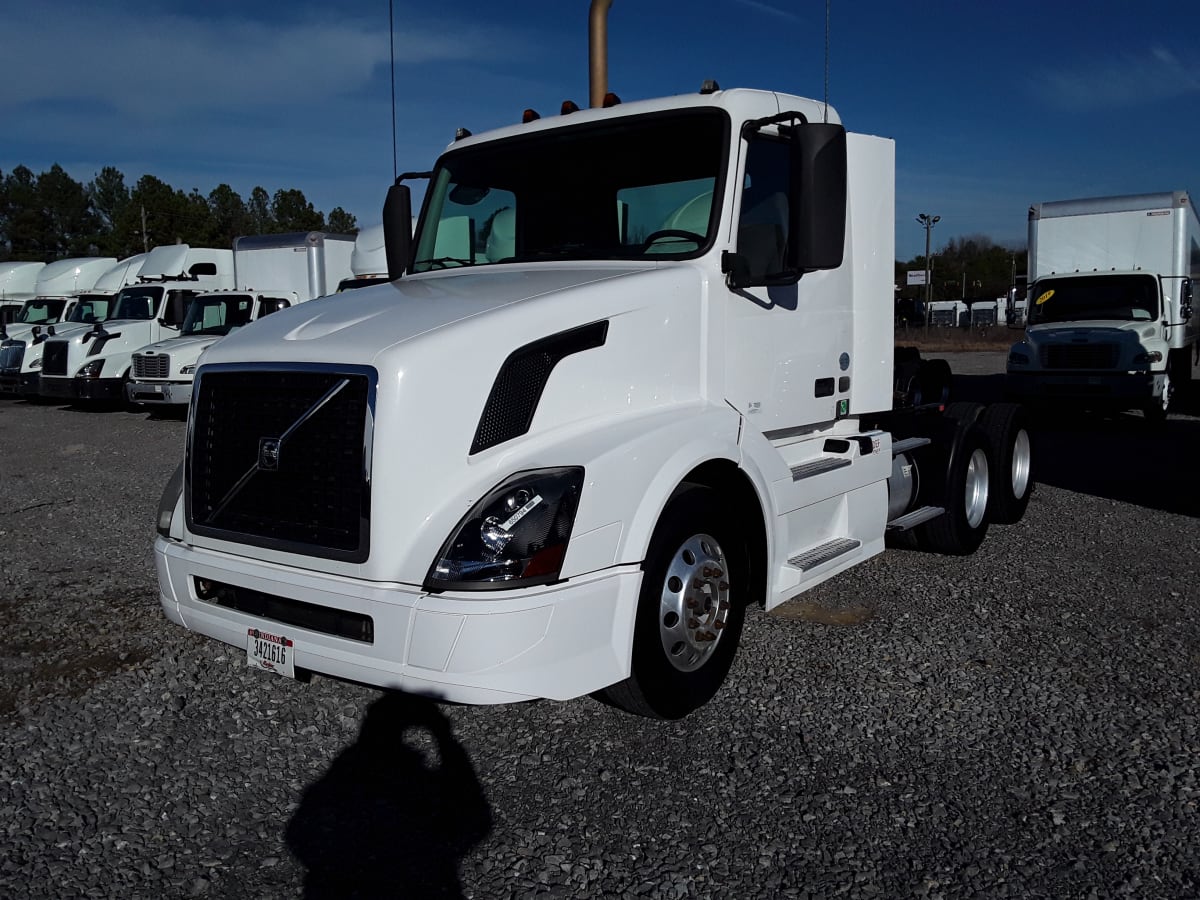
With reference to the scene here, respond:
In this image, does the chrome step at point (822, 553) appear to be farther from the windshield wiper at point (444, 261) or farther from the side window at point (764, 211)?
the windshield wiper at point (444, 261)

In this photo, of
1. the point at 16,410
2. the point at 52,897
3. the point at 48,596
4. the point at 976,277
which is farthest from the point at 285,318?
the point at 976,277

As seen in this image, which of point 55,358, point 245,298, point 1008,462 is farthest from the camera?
point 55,358

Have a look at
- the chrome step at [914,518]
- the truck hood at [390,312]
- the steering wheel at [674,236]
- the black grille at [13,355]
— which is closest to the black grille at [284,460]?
the truck hood at [390,312]

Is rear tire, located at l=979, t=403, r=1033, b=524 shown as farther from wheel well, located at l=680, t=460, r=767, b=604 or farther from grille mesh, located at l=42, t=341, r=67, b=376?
grille mesh, located at l=42, t=341, r=67, b=376

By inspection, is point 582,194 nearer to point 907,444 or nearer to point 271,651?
point 271,651

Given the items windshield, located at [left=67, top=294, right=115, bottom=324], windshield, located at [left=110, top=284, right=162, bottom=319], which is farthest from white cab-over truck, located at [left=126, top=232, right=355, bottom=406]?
windshield, located at [left=67, top=294, right=115, bottom=324]

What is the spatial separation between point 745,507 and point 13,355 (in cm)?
1964

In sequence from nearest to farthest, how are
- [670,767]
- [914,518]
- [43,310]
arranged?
[670,767]
[914,518]
[43,310]

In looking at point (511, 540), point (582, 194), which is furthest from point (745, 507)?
point (582, 194)

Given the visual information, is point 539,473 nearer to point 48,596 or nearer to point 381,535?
point 381,535

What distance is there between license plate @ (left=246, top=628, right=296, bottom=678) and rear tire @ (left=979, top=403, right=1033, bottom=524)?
5470 mm

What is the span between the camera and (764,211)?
4586mm

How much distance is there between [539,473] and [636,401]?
73 cm

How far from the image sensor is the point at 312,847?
3.22 metres
